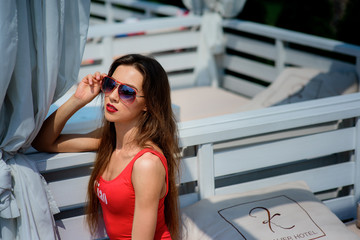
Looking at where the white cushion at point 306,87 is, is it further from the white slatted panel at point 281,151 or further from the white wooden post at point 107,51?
the white wooden post at point 107,51

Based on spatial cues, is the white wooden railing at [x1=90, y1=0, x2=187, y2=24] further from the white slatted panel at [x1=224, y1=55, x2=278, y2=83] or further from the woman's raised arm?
the woman's raised arm

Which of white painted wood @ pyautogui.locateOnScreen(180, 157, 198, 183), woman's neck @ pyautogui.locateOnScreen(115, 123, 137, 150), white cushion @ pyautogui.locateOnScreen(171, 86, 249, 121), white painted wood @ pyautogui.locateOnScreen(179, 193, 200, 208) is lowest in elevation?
white cushion @ pyautogui.locateOnScreen(171, 86, 249, 121)

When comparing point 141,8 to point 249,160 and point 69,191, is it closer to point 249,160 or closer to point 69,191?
point 249,160

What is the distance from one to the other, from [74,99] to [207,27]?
363 centimetres

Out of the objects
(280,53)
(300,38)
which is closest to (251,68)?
(280,53)

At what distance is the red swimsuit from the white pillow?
9.1 inches

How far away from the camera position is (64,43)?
79.4 inches

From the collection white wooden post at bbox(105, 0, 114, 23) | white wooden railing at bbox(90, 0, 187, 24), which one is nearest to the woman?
white wooden railing at bbox(90, 0, 187, 24)

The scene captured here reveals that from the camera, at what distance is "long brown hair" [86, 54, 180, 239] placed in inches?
76.8

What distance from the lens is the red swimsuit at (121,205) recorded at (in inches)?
75.6

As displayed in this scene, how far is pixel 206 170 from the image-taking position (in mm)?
2381

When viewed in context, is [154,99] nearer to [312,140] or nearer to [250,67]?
[312,140]

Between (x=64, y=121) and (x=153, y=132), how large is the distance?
0.38m

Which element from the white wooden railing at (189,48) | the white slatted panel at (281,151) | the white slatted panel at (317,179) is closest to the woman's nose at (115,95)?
the white slatted panel at (281,151)
